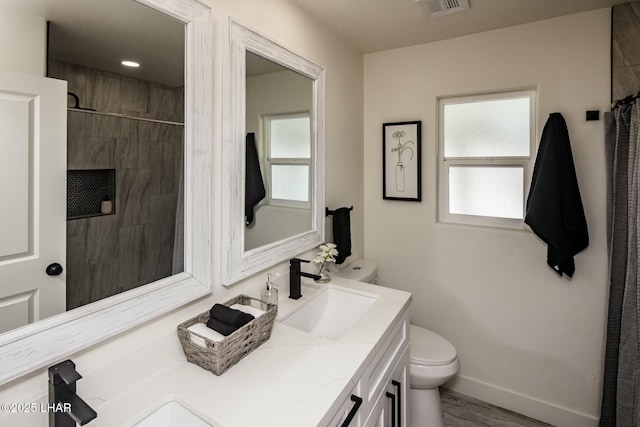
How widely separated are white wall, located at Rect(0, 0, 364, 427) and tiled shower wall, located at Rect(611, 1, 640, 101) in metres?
1.46

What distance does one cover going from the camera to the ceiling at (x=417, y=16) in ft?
5.78

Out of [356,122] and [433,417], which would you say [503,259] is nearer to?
[433,417]

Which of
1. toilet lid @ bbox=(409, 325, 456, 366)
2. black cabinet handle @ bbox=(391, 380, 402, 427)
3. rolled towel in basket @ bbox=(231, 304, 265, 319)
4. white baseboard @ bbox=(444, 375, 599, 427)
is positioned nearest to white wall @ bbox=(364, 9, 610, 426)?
white baseboard @ bbox=(444, 375, 599, 427)

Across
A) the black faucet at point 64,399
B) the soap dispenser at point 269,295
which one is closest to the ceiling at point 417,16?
the soap dispenser at point 269,295

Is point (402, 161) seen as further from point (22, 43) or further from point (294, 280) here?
point (22, 43)

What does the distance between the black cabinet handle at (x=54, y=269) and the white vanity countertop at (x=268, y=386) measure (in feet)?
1.28

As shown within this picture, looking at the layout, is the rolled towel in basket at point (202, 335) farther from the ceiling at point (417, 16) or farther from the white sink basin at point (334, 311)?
the ceiling at point (417, 16)

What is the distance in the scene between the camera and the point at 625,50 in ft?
5.77

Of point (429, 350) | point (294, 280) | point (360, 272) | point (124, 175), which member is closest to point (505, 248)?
point (429, 350)

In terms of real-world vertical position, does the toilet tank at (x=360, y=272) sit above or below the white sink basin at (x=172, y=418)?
above

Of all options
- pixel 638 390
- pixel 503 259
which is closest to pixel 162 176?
pixel 503 259

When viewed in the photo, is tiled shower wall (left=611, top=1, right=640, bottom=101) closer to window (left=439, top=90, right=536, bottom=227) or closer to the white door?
window (left=439, top=90, right=536, bottom=227)

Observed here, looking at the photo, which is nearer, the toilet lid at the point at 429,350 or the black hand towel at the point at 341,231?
the toilet lid at the point at 429,350

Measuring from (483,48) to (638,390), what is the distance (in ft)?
6.55
